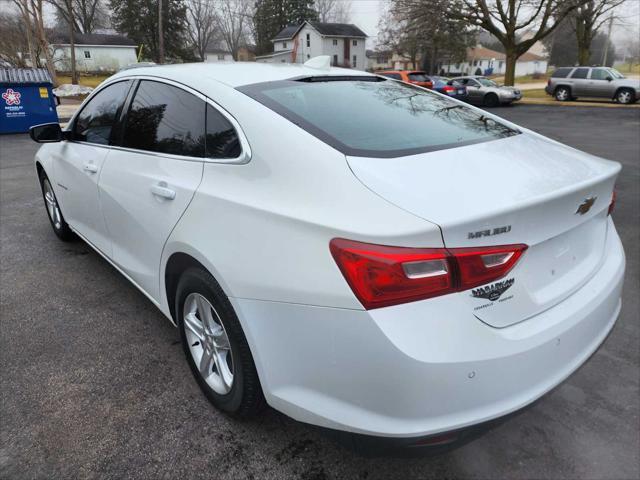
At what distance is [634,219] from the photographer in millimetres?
5145

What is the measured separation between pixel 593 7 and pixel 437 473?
123 feet

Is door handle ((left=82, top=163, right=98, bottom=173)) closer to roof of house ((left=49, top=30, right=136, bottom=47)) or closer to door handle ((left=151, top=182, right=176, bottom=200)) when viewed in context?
door handle ((left=151, top=182, right=176, bottom=200))

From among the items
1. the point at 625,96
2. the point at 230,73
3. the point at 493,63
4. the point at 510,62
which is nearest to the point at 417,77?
the point at 510,62

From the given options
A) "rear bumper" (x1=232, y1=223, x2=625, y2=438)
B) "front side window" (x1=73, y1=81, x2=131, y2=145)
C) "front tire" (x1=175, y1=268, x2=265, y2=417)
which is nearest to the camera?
"rear bumper" (x1=232, y1=223, x2=625, y2=438)

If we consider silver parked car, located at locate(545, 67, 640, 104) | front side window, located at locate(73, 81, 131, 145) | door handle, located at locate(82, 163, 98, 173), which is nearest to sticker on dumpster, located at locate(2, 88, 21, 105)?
front side window, located at locate(73, 81, 131, 145)

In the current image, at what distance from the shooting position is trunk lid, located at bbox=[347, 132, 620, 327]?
5.04ft

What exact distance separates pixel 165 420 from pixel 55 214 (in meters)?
3.05

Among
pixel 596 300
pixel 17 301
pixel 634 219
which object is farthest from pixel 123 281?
pixel 634 219

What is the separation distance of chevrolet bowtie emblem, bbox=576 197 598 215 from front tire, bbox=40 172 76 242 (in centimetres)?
403

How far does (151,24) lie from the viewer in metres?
50.3

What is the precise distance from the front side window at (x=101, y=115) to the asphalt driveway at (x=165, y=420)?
3.74 feet

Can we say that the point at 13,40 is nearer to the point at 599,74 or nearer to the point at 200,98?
the point at 599,74

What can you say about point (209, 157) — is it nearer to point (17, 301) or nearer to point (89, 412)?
point (89, 412)

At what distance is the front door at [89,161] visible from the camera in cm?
313
